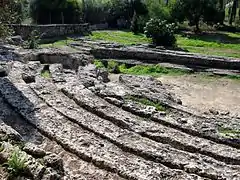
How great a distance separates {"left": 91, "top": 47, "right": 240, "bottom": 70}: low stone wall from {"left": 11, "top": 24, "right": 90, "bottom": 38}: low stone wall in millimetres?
6050

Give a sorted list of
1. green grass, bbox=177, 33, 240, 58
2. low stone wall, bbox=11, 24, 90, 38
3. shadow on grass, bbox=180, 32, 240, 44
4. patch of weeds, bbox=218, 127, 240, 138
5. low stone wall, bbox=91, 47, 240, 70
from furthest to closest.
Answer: shadow on grass, bbox=180, 32, 240, 44 → low stone wall, bbox=11, 24, 90, 38 → green grass, bbox=177, 33, 240, 58 → low stone wall, bbox=91, 47, 240, 70 → patch of weeds, bbox=218, 127, 240, 138

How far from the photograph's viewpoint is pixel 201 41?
3597 centimetres

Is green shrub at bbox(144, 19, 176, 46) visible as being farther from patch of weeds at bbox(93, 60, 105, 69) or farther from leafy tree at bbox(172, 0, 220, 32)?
leafy tree at bbox(172, 0, 220, 32)

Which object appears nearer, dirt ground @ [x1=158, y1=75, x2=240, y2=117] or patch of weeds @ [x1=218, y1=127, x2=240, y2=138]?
patch of weeds @ [x1=218, y1=127, x2=240, y2=138]

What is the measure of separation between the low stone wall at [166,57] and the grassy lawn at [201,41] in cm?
336

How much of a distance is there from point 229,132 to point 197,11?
28898mm

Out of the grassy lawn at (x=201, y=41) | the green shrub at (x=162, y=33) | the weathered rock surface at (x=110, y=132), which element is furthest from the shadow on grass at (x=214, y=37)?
the weathered rock surface at (x=110, y=132)

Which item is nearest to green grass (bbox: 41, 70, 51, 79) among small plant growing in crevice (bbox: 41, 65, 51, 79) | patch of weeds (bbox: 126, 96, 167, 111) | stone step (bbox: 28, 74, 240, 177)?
small plant growing in crevice (bbox: 41, 65, 51, 79)

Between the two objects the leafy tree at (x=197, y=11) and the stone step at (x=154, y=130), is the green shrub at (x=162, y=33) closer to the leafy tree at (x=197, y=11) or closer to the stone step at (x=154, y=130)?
the leafy tree at (x=197, y=11)

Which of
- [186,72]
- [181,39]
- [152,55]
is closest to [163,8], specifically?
[181,39]

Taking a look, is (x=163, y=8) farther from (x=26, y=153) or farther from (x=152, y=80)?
(x=26, y=153)

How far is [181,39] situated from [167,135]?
26.0 meters

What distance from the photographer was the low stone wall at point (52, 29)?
3209 centimetres

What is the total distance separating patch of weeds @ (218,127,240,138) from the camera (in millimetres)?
12700
